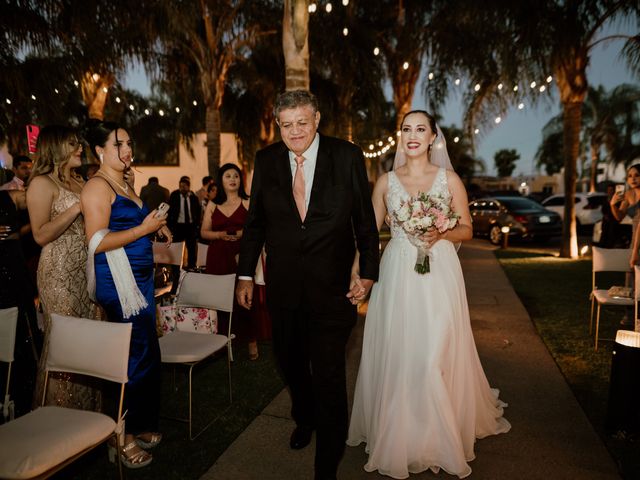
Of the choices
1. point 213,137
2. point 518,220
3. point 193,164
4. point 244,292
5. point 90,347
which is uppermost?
point 193,164

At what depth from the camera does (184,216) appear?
10977mm

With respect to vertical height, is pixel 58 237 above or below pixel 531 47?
below

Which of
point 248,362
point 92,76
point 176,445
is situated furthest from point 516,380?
point 92,76

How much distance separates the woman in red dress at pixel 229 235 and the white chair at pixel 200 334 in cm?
97

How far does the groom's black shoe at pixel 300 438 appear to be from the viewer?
11.4 feet

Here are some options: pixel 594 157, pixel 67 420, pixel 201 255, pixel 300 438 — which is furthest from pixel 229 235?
pixel 594 157

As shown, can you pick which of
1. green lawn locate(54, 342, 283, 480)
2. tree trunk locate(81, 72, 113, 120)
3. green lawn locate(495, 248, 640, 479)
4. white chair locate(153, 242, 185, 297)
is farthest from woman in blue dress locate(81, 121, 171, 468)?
tree trunk locate(81, 72, 113, 120)

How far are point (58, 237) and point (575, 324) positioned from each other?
249 inches

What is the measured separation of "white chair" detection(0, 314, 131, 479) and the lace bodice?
75.7 inches

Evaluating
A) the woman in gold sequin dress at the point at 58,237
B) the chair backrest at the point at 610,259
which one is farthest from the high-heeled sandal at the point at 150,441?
the chair backrest at the point at 610,259

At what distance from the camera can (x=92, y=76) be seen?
11.1 m

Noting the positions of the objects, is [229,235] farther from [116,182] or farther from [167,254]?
[116,182]

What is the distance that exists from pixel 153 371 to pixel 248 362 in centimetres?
199

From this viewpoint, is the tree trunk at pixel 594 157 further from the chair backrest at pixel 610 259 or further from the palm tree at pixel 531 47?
the chair backrest at pixel 610 259
